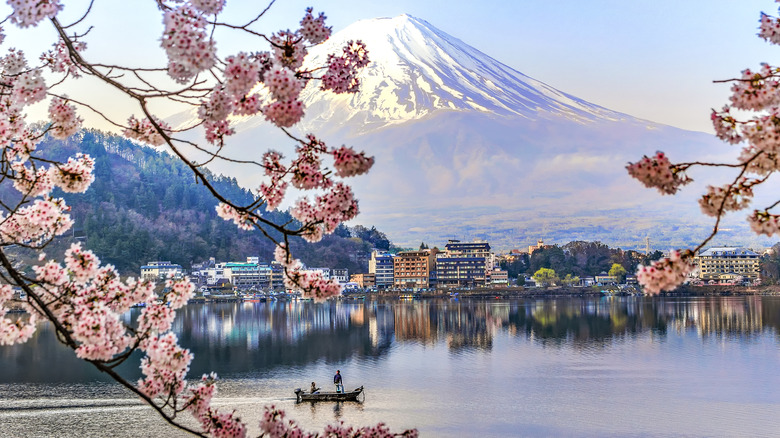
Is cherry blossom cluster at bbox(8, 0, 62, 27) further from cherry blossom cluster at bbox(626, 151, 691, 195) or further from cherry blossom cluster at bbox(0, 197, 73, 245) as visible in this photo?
cherry blossom cluster at bbox(626, 151, 691, 195)

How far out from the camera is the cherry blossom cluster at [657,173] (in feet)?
8.38

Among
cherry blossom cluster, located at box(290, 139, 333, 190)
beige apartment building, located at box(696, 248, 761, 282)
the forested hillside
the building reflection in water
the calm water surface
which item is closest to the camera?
cherry blossom cluster, located at box(290, 139, 333, 190)

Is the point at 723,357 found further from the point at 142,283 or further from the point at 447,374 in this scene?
the point at 142,283

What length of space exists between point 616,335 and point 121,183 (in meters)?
79.4

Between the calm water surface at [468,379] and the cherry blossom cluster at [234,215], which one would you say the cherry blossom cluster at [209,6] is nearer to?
the cherry blossom cluster at [234,215]

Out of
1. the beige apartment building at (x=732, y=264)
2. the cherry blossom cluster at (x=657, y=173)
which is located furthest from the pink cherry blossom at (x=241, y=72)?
the beige apartment building at (x=732, y=264)

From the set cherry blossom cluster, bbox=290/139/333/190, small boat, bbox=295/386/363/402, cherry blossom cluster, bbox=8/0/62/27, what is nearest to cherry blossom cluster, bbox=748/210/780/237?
cherry blossom cluster, bbox=290/139/333/190

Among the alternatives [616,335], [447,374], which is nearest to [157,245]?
[616,335]

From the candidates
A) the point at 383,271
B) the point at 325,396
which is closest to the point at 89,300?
the point at 325,396

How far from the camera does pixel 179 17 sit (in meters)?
2.29

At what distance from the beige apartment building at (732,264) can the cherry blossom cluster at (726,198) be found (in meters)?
88.1

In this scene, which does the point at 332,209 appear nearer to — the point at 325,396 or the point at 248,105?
the point at 248,105

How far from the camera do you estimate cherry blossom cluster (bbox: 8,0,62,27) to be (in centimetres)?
246

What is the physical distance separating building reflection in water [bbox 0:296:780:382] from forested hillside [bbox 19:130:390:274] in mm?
33300
